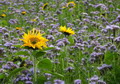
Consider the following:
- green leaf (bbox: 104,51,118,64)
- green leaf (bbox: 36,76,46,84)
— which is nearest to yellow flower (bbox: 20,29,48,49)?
green leaf (bbox: 36,76,46,84)

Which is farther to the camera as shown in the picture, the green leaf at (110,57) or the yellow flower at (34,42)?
the green leaf at (110,57)

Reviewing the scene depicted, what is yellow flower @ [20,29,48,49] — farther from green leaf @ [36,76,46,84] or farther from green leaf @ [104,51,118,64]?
green leaf @ [104,51,118,64]

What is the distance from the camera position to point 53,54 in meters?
4.13

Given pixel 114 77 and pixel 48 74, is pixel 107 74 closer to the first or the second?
pixel 114 77

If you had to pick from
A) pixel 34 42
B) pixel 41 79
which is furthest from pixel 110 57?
pixel 34 42

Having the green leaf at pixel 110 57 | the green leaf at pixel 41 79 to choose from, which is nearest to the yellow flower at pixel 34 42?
the green leaf at pixel 41 79

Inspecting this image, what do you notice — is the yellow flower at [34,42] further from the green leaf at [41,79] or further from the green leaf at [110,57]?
the green leaf at [110,57]

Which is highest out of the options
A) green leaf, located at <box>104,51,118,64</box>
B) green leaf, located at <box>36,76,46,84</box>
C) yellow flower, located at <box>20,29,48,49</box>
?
yellow flower, located at <box>20,29,48,49</box>

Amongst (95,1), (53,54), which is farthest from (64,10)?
(53,54)

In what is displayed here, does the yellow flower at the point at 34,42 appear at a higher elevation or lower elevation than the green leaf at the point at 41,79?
higher

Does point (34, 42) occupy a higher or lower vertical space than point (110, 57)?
higher

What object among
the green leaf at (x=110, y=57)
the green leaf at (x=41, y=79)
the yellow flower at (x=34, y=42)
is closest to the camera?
the yellow flower at (x=34, y=42)

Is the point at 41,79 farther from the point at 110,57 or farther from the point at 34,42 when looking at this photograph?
the point at 110,57

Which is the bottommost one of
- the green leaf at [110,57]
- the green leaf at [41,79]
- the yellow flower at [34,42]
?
the green leaf at [110,57]
